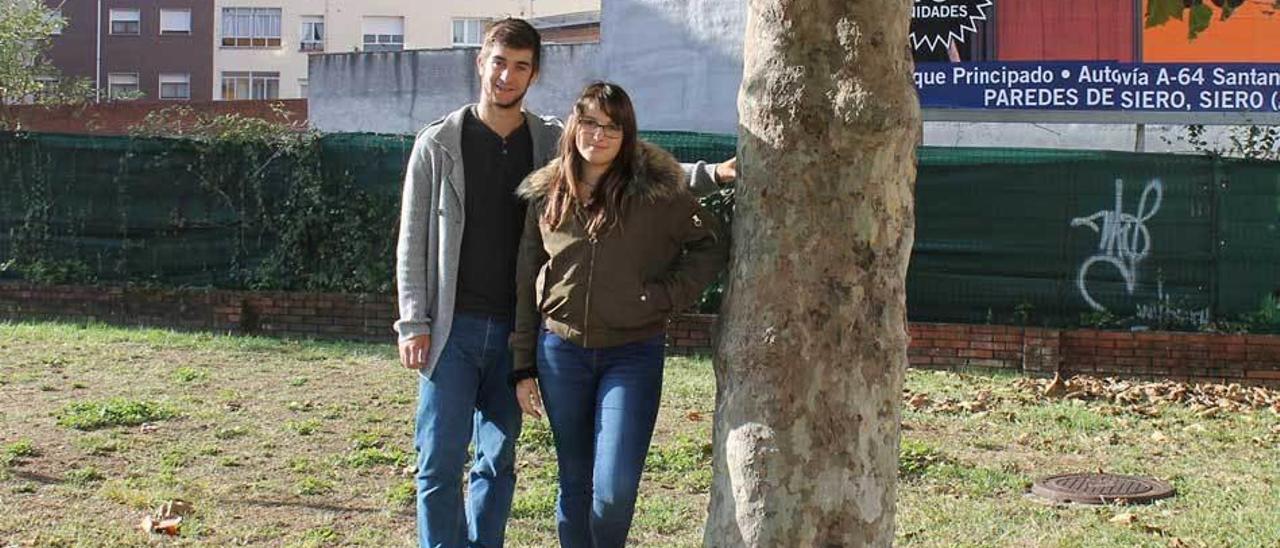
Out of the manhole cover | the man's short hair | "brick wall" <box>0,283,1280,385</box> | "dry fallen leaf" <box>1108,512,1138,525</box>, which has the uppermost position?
the man's short hair

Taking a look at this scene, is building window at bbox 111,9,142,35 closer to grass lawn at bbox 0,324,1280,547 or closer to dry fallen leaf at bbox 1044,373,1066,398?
grass lawn at bbox 0,324,1280,547

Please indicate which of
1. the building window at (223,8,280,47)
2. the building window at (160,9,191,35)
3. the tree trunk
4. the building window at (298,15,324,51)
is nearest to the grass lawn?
the tree trunk

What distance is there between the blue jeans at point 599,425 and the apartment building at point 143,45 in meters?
47.8

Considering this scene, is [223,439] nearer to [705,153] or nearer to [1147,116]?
[705,153]

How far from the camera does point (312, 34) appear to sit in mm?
50438

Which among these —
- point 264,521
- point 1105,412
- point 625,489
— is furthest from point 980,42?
point 625,489

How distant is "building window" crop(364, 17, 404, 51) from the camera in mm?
49594

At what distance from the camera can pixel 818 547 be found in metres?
3.76

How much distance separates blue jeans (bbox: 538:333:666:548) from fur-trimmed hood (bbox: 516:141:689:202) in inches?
18.4

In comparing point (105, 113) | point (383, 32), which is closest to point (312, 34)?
point (383, 32)

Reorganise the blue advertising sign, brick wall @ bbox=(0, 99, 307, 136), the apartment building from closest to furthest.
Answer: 1. the blue advertising sign
2. brick wall @ bbox=(0, 99, 307, 136)
3. the apartment building

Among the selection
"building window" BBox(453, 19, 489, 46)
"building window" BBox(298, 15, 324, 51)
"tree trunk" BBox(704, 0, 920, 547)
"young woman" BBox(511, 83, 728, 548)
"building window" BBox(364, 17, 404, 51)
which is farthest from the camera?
"building window" BBox(298, 15, 324, 51)

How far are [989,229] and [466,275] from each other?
8.30 m

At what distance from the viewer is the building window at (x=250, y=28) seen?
50.4 meters
